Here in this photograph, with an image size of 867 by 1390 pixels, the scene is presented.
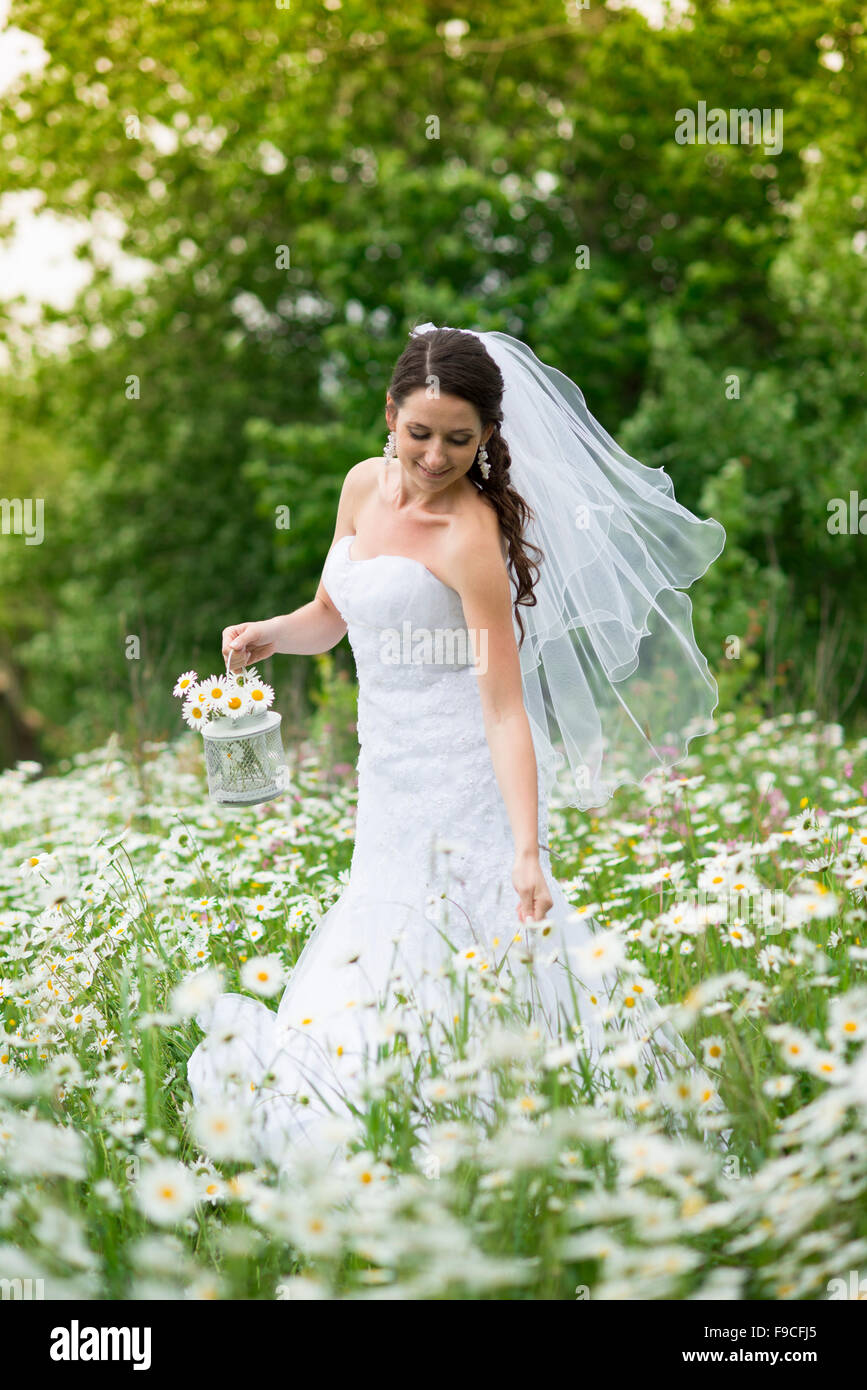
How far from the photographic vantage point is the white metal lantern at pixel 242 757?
140 inches

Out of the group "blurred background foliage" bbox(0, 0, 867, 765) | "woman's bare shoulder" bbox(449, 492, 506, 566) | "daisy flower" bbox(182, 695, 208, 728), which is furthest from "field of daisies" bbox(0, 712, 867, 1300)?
"blurred background foliage" bbox(0, 0, 867, 765)

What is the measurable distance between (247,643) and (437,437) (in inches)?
39.6

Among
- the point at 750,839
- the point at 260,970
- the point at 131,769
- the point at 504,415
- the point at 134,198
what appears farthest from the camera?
the point at 134,198

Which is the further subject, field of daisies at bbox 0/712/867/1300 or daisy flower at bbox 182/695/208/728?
daisy flower at bbox 182/695/208/728

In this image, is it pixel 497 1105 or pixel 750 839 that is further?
pixel 750 839

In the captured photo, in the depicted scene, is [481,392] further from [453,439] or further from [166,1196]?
[166,1196]

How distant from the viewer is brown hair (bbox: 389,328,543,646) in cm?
316

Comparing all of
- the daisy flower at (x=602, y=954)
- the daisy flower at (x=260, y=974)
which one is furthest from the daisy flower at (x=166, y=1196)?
the daisy flower at (x=602, y=954)

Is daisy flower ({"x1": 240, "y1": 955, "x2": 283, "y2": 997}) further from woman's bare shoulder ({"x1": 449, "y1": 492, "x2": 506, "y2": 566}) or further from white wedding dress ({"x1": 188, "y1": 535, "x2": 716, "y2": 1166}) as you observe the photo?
woman's bare shoulder ({"x1": 449, "y1": 492, "x2": 506, "y2": 566})

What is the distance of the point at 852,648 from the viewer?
38.0 feet

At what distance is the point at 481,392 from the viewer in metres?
3.18
